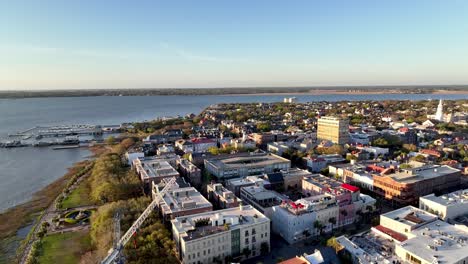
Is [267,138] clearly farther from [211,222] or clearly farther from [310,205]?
[211,222]

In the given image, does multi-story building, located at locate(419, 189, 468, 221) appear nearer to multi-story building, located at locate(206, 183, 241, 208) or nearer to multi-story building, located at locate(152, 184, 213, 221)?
multi-story building, located at locate(206, 183, 241, 208)

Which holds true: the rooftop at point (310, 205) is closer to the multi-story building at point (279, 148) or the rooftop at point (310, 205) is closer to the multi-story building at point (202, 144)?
the multi-story building at point (279, 148)

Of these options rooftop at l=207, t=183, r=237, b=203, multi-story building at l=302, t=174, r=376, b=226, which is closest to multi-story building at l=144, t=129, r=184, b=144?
rooftop at l=207, t=183, r=237, b=203

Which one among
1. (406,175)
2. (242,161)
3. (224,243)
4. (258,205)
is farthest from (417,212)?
(242,161)

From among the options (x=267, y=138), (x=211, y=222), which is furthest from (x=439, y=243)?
(x=267, y=138)

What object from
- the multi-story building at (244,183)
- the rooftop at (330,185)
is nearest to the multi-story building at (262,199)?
the multi-story building at (244,183)
